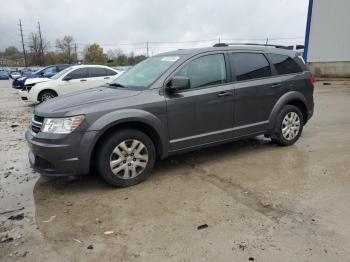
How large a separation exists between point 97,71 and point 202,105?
8881 mm

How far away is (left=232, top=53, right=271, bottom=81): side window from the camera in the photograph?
5.35 m

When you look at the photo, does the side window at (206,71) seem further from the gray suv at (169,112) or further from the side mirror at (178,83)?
the side mirror at (178,83)

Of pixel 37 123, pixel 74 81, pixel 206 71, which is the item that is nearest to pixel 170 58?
pixel 206 71

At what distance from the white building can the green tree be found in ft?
187

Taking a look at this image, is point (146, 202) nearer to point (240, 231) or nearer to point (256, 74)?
point (240, 231)

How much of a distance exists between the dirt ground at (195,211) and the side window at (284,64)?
4.71 ft

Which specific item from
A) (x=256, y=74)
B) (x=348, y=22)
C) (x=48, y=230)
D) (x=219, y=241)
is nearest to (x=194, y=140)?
(x=256, y=74)

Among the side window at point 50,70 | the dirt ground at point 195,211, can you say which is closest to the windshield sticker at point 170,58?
the dirt ground at point 195,211

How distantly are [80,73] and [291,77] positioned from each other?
8.74 meters

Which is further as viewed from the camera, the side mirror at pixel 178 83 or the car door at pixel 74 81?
the car door at pixel 74 81

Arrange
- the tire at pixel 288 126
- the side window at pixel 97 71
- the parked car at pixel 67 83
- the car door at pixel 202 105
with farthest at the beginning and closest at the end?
the side window at pixel 97 71
the parked car at pixel 67 83
the tire at pixel 288 126
the car door at pixel 202 105

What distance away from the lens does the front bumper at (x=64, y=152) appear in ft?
13.3

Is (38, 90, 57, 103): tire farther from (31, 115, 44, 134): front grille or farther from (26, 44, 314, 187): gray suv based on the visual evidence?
(31, 115, 44, 134): front grille

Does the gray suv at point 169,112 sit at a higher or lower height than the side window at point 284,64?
lower
